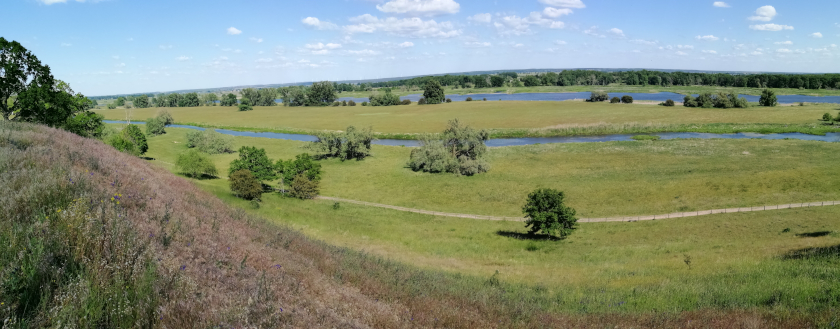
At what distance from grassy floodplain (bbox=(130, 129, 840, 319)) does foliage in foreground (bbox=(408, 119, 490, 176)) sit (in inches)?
80.9

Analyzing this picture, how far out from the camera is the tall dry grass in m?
5.33

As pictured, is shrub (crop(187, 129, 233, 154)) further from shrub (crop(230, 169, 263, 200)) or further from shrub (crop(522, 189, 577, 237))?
shrub (crop(522, 189, 577, 237))

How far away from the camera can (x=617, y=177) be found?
4725 cm

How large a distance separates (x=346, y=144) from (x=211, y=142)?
2859cm

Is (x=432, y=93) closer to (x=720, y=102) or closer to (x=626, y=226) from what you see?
(x=720, y=102)

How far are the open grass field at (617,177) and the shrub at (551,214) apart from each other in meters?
7.62

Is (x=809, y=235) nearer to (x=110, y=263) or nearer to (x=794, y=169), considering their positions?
(x=794, y=169)

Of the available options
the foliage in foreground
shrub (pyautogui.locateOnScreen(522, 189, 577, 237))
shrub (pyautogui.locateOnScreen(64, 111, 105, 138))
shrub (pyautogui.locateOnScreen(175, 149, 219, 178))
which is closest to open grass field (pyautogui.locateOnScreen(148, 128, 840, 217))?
the foliage in foreground

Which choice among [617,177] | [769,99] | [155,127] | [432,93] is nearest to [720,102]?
[769,99]

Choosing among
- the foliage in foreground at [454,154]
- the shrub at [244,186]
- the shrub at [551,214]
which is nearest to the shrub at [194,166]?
the shrub at [244,186]

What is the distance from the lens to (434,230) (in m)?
32.0

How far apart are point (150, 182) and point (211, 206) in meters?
1.82

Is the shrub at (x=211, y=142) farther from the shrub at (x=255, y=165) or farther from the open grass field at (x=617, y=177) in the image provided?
the shrub at (x=255, y=165)

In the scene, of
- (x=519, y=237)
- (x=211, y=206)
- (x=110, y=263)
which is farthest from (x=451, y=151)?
(x=110, y=263)
